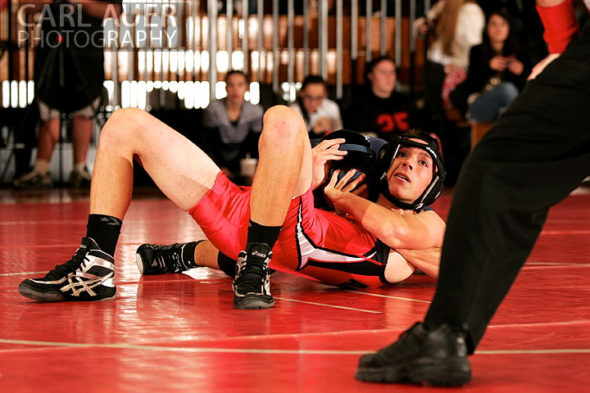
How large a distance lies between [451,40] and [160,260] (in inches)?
253

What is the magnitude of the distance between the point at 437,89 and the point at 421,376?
8488 mm

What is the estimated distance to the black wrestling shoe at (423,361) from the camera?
2082 mm

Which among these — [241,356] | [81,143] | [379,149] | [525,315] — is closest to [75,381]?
[241,356]

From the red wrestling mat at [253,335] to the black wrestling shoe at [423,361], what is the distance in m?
0.03

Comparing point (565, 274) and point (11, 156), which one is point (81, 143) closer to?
point (11, 156)

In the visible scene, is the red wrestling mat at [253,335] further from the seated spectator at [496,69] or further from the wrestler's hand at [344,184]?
the seated spectator at [496,69]

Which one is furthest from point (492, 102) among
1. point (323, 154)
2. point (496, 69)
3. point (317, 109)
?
point (323, 154)

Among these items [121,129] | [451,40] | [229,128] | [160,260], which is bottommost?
[160,260]

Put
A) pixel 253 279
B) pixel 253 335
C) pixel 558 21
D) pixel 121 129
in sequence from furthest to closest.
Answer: pixel 121 129, pixel 253 279, pixel 253 335, pixel 558 21

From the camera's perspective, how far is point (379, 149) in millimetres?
3795

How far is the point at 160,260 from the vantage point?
4012 mm

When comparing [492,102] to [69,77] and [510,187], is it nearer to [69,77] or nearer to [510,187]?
[69,77]

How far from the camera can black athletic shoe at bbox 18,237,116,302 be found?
10.6ft

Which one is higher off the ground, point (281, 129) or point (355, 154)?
point (281, 129)
